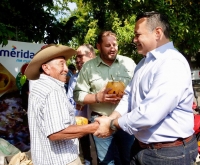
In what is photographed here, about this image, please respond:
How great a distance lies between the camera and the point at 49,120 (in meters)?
2.69

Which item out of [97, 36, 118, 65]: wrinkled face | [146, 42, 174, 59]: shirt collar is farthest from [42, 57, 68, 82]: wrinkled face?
[97, 36, 118, 65]: wrinkled face

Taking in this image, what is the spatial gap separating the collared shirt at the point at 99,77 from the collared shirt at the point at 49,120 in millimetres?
1134

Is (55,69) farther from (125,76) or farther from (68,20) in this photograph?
(68,20)

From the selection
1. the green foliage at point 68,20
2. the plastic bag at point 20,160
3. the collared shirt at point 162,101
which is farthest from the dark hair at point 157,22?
the green foliage at point 68,20

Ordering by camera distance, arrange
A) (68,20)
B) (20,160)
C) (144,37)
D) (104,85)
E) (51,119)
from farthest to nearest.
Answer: (68,20) → (20,160) → (104,85) → (144,37) → (51,119)

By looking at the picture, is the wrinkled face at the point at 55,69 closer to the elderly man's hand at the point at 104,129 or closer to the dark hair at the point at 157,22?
the elderly man's hand at the point at 104,129

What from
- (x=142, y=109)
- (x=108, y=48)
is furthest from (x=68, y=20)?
(x=142, y=109)

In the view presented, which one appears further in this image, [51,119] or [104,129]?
[104,129]

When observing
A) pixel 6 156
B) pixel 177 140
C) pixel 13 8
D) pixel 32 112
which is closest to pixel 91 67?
pixel 32 112

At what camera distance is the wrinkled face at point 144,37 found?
2.78 meters

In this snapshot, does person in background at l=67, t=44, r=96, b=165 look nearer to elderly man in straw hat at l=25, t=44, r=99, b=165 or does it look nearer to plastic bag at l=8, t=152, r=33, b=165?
plastic bag at l=8, t=152, r=33, b=165

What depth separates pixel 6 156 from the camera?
535cm

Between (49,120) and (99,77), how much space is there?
1524 millimetres

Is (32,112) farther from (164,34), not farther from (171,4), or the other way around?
(171,4)
